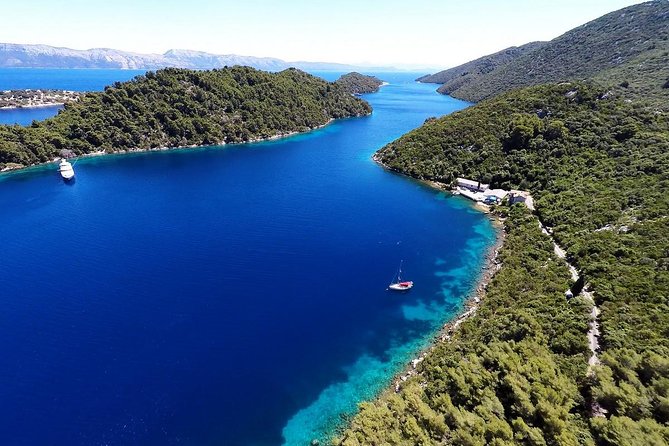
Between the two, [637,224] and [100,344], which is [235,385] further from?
[637,224]

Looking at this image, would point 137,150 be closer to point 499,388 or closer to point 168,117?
point 168,117

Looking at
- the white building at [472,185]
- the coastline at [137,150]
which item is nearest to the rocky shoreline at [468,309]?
the white building at [472,185]

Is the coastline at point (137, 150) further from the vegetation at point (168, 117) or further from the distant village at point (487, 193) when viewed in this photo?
the distant village at point (487, 193)

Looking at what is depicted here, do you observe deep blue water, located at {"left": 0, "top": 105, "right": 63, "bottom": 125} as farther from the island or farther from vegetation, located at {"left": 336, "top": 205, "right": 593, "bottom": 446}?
vegetation, located at {"left": 336, "top": 205, "right": 593, "bottom": 446}

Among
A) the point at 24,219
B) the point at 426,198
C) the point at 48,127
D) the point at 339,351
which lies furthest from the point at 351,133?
the point at 339,351

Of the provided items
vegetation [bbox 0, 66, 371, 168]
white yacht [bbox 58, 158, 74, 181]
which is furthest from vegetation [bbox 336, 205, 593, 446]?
vegetation [bbox 0, 66, 371, 168]
